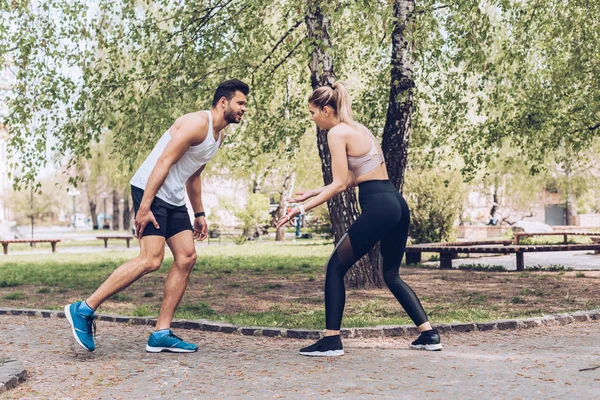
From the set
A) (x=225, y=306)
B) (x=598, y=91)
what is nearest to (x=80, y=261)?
(x=225, y=306)

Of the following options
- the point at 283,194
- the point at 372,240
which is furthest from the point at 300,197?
the point at 283,194

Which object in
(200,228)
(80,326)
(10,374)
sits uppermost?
(200,228)

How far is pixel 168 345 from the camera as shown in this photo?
5.76m

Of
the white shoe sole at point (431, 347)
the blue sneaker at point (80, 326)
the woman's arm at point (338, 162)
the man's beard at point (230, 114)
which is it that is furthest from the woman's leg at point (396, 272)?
the blue sneaker at point (80, 326)

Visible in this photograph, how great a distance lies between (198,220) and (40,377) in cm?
192

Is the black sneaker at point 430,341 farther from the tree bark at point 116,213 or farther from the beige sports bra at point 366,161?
the tree bark at point 116,213

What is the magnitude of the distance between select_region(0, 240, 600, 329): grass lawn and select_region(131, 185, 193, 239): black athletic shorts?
1663 mm

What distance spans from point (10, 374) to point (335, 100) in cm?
288

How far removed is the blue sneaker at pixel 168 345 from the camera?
18.9 ft

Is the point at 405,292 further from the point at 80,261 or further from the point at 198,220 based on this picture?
the point at 80,261

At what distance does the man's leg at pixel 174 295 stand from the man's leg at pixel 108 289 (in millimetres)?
Result: 236

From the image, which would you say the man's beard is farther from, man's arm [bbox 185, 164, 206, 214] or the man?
man's arm [bbox 185, 164, 206, 214]

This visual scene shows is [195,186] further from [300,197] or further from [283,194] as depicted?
[283,194]

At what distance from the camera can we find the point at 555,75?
47.8ft
